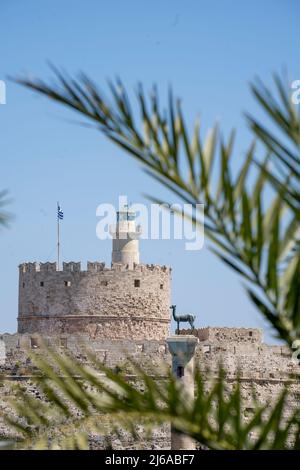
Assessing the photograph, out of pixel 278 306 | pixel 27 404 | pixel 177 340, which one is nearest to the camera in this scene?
pixel 278 306

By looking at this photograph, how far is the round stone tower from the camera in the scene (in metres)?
25.3

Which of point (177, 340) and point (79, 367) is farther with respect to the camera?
point (177, 340)

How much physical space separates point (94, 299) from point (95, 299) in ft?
0.07

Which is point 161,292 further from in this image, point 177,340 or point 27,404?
point 27,404

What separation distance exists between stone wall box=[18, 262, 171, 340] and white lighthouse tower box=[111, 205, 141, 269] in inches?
66.6

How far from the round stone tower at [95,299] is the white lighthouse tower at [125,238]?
62.3 inches

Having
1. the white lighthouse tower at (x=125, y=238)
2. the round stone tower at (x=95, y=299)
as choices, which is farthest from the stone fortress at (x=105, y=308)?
the white lighthouse tower at (x=125, y=238)

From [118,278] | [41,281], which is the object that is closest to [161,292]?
[118,278]

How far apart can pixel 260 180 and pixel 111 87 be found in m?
0.42

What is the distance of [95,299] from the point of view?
25.3 meters

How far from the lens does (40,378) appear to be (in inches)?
110

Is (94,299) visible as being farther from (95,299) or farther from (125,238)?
(125,238)

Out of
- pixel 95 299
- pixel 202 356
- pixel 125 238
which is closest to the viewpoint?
pixel 202 356

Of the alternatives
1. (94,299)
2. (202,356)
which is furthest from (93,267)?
(202,356)
